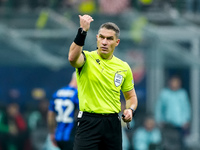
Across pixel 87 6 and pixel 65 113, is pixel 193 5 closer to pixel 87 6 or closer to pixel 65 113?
pixel 87 6

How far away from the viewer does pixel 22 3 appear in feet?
49.7

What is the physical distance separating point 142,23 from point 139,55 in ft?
2.49

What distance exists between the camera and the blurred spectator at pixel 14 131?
44.2ft

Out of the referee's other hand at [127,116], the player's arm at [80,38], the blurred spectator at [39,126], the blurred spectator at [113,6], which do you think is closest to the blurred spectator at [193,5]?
the blurred spectator at [113,6]

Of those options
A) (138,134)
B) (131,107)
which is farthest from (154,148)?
(131,107)

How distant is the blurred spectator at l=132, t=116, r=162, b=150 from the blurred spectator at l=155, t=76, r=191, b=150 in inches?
13.4

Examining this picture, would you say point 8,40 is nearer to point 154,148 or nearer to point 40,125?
point 40,125

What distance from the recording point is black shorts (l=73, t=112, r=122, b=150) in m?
6.52

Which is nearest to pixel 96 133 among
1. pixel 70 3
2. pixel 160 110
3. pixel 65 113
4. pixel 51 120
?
pixel 65 113

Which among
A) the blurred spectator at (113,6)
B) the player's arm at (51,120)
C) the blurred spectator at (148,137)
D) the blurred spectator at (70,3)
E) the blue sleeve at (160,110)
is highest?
the blurred spectator at (70,3)

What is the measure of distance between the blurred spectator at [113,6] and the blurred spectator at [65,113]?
15.7 feet

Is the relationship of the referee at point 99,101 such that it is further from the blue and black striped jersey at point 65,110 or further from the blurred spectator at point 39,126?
the blurred spectator at point 39,126

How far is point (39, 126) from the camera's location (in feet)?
45.2

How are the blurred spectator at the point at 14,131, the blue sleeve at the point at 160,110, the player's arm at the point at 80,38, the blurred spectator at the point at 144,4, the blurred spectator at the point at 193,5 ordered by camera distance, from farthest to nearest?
the blurred spectator at the point at 193,5 < the blurred spectator at the point at 144,4 < the blurred spectator at the point at 14,131 < the blue sleeve at the point at 160,110 < the player's arm at the point at 80,38
